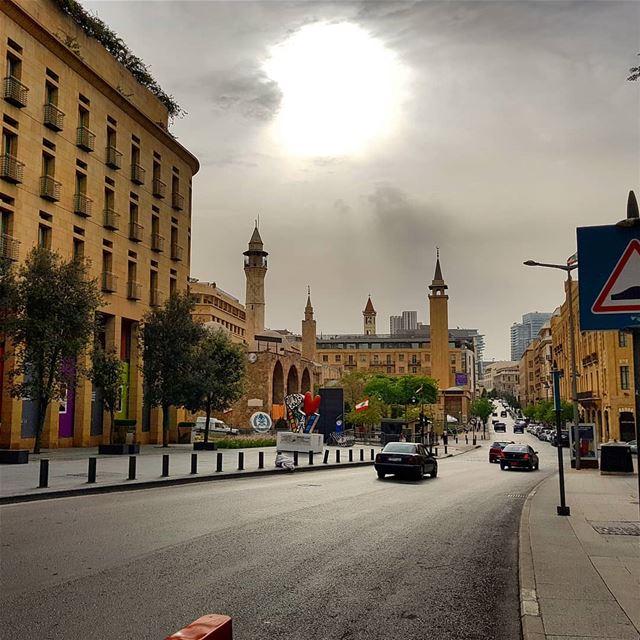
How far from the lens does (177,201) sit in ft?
158

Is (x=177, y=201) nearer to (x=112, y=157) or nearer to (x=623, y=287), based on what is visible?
(x=112, y=157)

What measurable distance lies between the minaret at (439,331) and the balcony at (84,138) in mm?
107179

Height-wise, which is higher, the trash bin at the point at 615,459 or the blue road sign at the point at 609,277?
the blue road sign at the point at 609,277

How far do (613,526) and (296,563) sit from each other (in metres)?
6.90

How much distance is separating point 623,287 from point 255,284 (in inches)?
3680

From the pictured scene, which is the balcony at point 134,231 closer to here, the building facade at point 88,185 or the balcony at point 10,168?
the building facade at point 88,185

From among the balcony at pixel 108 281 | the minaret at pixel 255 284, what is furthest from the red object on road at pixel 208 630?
the minaret at pixel 255 284

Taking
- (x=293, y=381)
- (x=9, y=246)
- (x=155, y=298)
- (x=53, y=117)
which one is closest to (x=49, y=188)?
(x=53, y=117)

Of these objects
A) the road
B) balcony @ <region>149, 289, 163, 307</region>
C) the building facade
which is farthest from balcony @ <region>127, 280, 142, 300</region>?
the road

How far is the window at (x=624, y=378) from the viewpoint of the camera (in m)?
61.9

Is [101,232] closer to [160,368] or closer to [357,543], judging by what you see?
[160,368]

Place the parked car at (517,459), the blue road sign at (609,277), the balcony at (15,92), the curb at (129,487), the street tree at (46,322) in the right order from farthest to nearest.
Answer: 1. the parked car at (517,459)
2. the balcony at (15,92)
3. the street tree at (46,322)
4. the curb at (129,487)
5. the blue road sign at (609,277)

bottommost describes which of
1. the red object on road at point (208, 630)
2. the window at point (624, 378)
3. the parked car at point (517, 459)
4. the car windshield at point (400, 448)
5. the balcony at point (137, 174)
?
the parked car at point (517, 459)

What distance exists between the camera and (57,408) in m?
34.4
